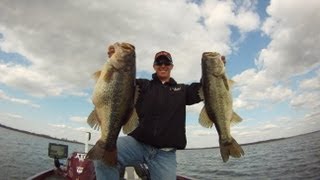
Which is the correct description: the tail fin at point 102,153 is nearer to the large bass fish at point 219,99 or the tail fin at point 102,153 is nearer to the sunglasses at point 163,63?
the large bass fish at point 219,99

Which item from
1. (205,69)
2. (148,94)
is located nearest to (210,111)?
(205,69)

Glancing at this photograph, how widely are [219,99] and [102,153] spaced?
207 centimetres

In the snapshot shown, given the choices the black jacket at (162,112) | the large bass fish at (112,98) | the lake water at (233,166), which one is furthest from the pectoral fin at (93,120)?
the lake water at (233,166)

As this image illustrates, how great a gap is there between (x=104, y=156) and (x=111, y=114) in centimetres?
64

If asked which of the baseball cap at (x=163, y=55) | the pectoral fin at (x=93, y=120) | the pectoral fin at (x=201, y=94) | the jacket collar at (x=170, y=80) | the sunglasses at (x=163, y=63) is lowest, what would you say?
the pectoral fin at (x=93, y=120)

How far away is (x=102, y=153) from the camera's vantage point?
557 cm

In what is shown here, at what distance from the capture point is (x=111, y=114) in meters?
5.56

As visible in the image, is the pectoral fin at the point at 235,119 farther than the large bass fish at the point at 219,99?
Yes

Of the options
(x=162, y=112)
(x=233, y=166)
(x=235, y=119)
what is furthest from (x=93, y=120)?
(x=233, y=166)

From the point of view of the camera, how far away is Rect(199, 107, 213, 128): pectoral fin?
6316 mm

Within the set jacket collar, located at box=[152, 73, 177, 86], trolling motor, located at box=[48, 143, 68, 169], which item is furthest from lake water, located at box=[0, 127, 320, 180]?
jacket collar, located at box=[152, 73, 177, 86]

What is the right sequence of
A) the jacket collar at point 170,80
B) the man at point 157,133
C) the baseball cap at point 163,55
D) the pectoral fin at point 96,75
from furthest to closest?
the jacket collar at point 170,80, the baseball cap at point 163,55, the man at point 157,133, the pectoral fin at point 96,75

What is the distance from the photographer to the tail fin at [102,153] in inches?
218

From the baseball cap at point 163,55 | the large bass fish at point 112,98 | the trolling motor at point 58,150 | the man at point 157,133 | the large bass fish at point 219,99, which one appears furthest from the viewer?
the trolling motor at point 58,150
